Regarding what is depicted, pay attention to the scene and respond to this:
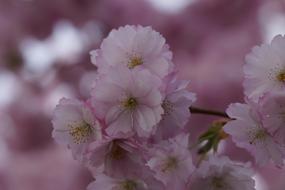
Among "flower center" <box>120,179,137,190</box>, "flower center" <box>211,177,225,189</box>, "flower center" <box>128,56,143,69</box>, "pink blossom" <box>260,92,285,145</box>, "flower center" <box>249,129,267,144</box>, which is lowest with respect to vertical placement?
"flower center" <box>211,177,225,189</box>

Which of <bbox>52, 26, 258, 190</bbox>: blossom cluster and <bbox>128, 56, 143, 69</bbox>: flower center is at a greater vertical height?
<bbox>128, 56, 143, 69</bbox>: flower center

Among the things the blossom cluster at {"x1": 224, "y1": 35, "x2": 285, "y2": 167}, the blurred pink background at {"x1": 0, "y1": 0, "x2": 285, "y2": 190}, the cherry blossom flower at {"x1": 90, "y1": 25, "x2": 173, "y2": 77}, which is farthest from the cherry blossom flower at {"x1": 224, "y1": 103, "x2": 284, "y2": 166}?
the blurred pink background at {"x1": 0, "y1": 0, "x2": 285, "y2": 190}

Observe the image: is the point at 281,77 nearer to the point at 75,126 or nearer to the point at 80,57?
the point at 75,126

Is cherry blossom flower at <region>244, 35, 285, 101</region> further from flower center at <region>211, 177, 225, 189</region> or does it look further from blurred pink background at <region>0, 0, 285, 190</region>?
blurred pink background at <region>0, 0, 285, 190</region>

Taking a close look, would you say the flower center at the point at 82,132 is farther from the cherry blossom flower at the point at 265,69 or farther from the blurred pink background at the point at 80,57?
the blurred pink background at the point at 80,57

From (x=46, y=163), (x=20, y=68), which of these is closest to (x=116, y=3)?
(x=20, y=68)

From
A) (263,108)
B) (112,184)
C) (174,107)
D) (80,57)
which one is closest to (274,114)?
(263,108)
